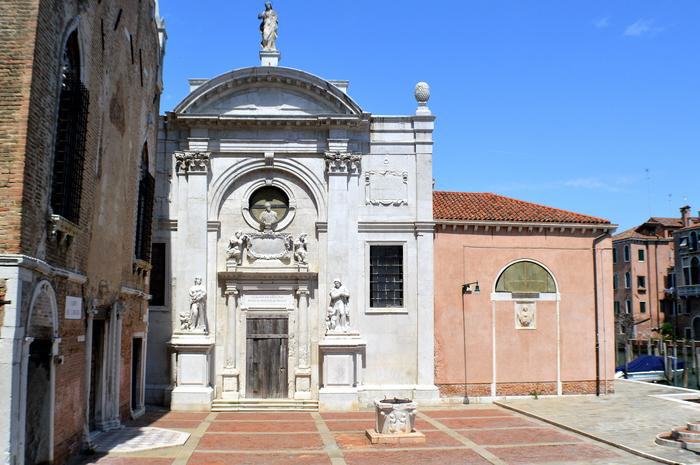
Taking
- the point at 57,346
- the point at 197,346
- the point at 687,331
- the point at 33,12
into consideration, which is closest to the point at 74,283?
the point at 57,346

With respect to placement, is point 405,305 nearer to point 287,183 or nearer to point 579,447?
point 287,183

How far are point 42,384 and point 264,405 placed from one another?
10.7 m

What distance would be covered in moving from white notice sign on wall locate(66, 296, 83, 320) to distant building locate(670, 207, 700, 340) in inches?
2094

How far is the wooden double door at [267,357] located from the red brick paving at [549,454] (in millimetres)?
9039

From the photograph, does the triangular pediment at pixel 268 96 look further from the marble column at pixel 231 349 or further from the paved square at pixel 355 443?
the paved square at pixel 355 443

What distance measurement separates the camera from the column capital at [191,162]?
77.8ft

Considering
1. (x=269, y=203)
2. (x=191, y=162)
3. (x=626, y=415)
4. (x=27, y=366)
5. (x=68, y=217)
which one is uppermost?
(x=191, y=162)

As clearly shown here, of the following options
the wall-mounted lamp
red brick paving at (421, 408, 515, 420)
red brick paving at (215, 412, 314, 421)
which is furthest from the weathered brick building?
the wall-mounted lamp

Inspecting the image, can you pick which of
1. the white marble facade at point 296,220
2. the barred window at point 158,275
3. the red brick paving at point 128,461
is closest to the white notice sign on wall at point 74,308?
the red brick paving at point 128,461

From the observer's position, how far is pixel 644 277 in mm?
61156

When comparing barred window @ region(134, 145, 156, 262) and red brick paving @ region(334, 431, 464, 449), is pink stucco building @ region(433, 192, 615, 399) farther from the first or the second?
barred window @ region(134, 145, 156, 262)

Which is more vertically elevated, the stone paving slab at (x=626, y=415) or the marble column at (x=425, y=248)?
the marble column at (x=425, y=248)

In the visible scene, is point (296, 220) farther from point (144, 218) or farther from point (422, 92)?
point (422, 92)

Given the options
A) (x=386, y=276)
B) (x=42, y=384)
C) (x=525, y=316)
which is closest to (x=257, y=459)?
(x=42, y=384)
